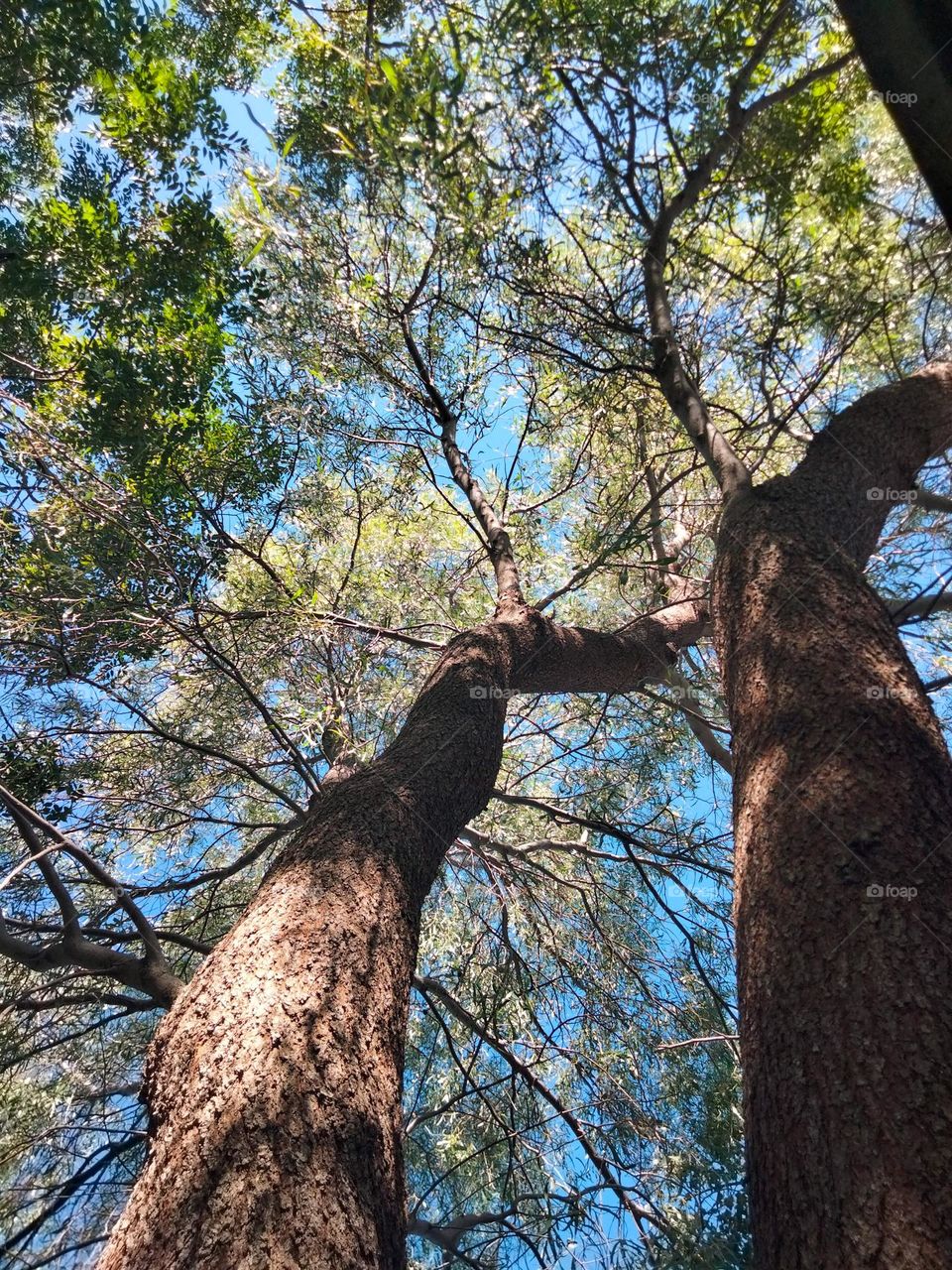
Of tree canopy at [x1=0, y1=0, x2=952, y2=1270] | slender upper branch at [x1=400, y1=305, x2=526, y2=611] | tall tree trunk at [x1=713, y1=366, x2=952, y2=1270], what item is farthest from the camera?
slender upper branch at [x1=400, y1=305, x2=526, y2=611]

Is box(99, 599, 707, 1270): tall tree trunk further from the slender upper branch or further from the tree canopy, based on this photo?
the slender upper branch

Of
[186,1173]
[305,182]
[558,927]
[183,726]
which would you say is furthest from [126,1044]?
[305,182]

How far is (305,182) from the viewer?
3.90 m

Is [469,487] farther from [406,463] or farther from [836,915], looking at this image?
[836,915]

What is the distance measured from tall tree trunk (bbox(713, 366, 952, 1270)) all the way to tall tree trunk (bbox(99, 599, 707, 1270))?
1.79 feet

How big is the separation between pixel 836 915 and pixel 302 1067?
818 mm

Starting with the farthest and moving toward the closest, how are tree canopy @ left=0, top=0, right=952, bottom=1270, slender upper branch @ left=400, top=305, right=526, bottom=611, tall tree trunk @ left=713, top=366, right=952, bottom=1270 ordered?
slender upper branch @ left=400, top=305, right=526, bottom=611
tree canopy @ left=0, top=0, right=952, bottom=1270
tall tree trunk @ left=713, top=366, right=952, bottom=1270

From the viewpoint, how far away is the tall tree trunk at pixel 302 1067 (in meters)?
0.91

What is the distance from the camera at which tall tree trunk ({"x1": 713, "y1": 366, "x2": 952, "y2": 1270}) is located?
0.88 metres

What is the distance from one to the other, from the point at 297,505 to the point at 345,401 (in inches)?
25.4

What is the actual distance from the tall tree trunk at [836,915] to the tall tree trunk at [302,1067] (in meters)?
0.54

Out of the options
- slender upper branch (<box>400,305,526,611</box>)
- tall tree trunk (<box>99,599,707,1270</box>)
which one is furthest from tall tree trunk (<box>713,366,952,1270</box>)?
slender upper branch (<box>400,305,526,611</box>)

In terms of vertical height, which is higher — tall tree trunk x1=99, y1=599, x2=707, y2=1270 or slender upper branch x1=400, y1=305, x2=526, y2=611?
slender upper branch x1=400, y1=305, x2=526, y2=611

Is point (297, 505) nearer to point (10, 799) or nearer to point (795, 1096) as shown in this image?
point (10, 799)
